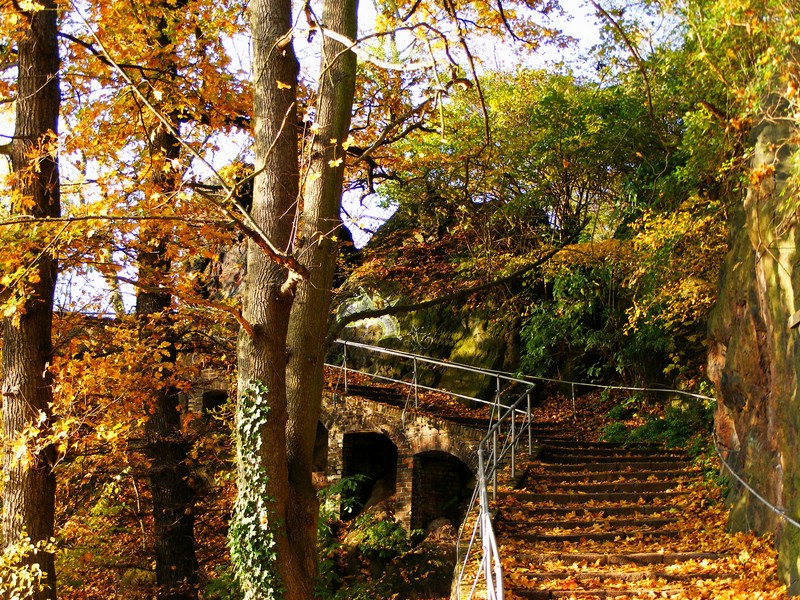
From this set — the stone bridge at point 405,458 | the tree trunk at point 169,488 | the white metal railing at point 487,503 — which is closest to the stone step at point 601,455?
the white metal railing at point 487,503

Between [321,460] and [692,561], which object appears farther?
[321,460]

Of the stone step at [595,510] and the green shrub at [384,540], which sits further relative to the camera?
the green shrub at [384,540]

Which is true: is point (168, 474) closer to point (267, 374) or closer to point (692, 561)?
point (267, 374)

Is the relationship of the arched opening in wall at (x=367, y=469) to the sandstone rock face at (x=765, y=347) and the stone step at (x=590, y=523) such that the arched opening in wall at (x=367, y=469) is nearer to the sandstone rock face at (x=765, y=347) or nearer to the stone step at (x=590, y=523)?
the stone step at (x=590, y=523)

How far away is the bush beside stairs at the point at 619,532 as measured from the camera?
7395 millimetres

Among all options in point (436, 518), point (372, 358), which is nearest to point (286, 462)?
point (436, 518)

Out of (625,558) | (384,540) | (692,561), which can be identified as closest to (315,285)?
(625,558)

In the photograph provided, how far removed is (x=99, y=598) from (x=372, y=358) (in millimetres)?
7638

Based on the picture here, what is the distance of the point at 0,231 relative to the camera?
25.0ft

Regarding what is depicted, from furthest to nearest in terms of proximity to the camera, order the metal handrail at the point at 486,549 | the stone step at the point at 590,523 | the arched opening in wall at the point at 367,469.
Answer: the arched opening in wall at the point at 367,469
the stone step at the point at 590,523
the metal handrail at the point at 486,549

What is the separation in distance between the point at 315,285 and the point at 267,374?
2.87ft

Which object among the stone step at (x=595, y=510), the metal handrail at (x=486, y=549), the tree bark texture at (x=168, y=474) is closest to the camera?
the metal handrail at (x=486, y=549)

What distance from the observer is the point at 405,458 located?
14008mm

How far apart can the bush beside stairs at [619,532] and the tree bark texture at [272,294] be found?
86.8 inches
